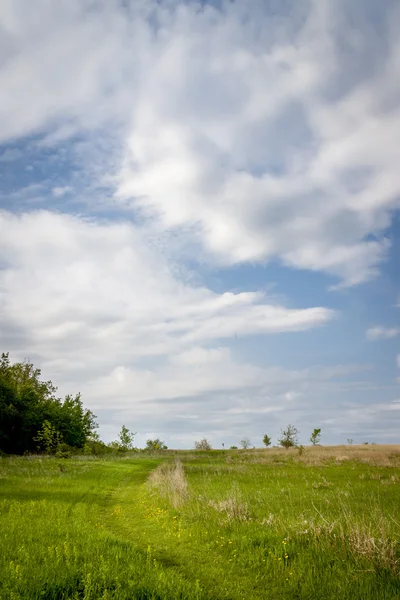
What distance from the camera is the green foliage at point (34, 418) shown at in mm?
70444

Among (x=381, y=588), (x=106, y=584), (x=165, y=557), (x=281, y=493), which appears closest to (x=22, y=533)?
(x=165, y=557)

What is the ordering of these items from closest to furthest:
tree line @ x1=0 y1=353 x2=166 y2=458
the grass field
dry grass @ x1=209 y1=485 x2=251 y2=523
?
the grass field < dry grass @ x1=209 y1=485 x2=251 y2=523 < tree line @ x1=0 y1=353 x2=166 y2=458

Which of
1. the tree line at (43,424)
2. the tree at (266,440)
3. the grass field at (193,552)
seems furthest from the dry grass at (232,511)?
the tree at (266,440)

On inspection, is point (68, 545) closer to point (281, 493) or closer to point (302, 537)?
point (302, 537)

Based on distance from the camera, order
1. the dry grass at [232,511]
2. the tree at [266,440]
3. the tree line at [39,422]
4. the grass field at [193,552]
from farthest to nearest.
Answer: the tree at [266,440] → the tree line at [39,422] → the dry grass at [232,511] → the grass field at [193,552]

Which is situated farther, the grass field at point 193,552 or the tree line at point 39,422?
the tree line at point 39,422

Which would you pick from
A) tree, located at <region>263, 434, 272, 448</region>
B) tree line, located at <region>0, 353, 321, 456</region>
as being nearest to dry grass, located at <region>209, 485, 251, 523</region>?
A: tree line, located at <region>0, 353, 321, 456</region>

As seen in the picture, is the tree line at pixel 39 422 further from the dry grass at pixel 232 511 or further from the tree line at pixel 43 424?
the dry grass at pixel 232 511

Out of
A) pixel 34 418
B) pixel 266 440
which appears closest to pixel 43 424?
pixel 34 418

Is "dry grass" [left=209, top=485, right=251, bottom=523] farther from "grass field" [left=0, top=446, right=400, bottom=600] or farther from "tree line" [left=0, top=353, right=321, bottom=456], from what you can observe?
"tree line" [left=0, top=353, right=321, bottom=456]

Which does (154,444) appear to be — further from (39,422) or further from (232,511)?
(232,511)

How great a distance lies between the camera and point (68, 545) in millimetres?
11438

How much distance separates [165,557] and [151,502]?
8.79 meters

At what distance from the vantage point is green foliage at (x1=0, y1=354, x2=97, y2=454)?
2773 inches
